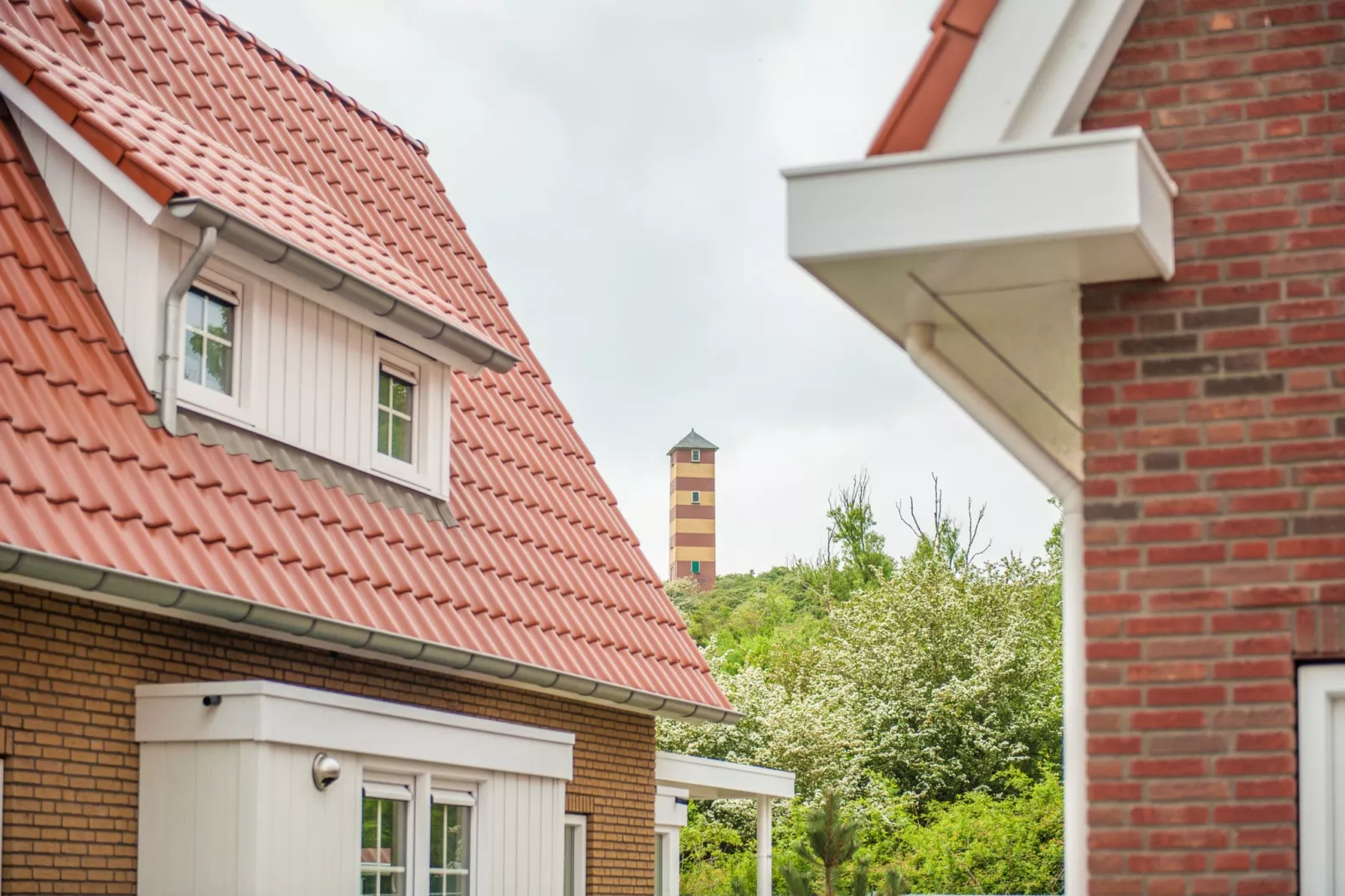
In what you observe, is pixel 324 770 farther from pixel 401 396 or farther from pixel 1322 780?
pixel 1322 780

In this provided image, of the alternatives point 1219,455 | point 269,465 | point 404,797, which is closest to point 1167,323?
point 1219,455

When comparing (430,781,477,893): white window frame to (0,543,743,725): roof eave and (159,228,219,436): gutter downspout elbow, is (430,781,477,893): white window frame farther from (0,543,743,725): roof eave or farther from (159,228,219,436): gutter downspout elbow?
(159,228,219,436): gutter downspout elbow

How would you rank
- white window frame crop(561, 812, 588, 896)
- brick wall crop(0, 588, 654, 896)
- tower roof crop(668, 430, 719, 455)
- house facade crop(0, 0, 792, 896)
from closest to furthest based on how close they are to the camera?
brick wall crop(0, 588, 654, 896) < house facade crop(0, 0, 792, 896) < white window frame crop(561, 812, 588, 896) < tower roof crop(668, 430, 719, 455)

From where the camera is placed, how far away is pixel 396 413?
39.7ft

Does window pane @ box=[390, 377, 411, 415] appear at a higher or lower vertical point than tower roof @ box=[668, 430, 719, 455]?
lower

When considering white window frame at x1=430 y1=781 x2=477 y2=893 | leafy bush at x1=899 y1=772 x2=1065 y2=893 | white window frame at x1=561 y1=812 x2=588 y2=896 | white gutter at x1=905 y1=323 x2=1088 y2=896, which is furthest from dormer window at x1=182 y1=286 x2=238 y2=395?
leafy bush at x1=899 y1=772 x2=1065 y2=893

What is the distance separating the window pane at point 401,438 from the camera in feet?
39.7

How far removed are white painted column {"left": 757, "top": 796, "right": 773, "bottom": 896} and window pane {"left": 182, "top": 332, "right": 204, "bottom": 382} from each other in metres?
10.7

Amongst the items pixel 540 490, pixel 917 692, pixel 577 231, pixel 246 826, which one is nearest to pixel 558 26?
pixel 577 231

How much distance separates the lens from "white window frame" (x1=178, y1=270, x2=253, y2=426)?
992cm

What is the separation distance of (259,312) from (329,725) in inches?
106

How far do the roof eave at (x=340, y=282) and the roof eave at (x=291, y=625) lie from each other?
2212 millimetres

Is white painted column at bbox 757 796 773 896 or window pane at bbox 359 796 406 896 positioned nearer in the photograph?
window pane at bbox 359 796 406 896

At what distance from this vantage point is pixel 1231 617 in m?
5.10
